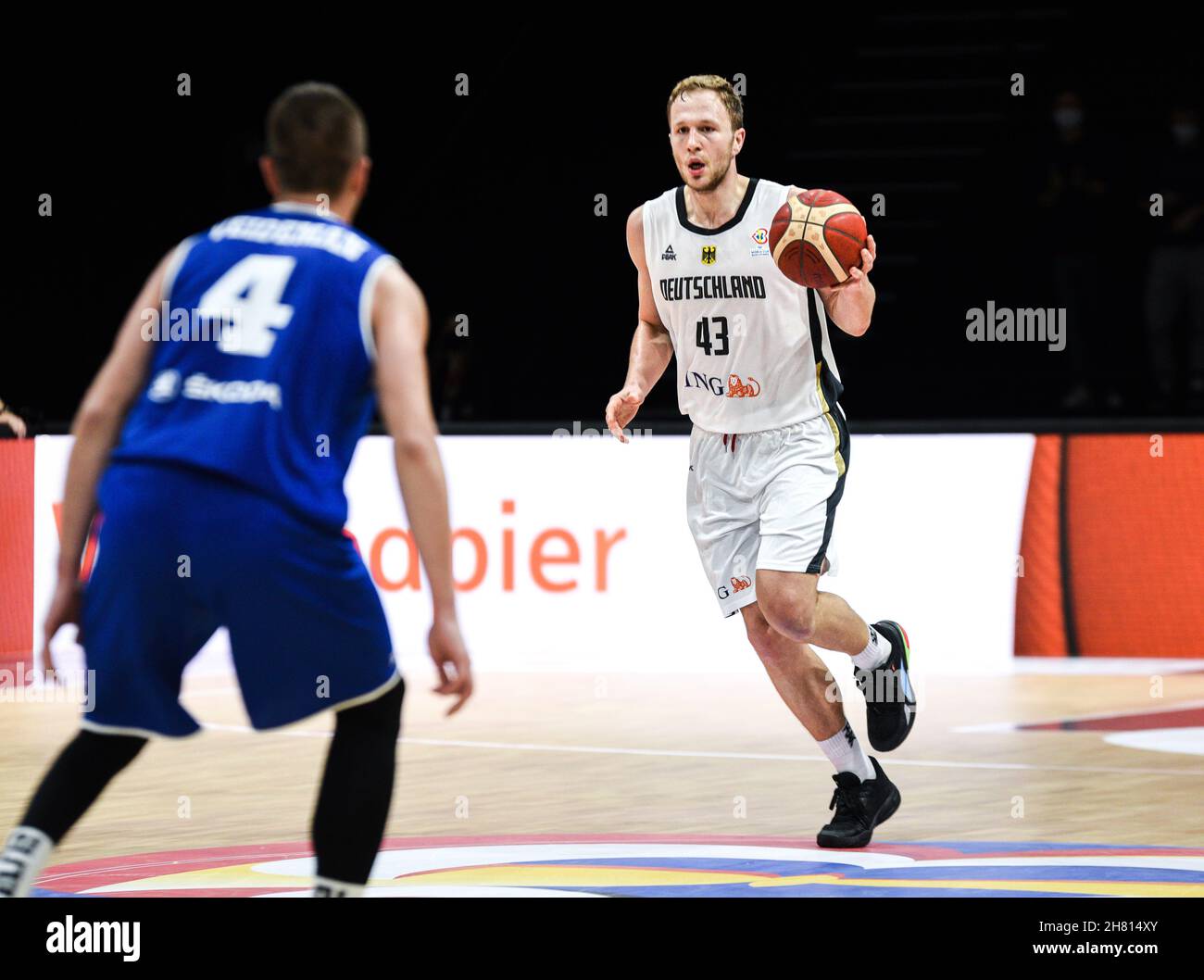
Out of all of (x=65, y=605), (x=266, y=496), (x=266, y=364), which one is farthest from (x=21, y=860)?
(x=266, y=364)

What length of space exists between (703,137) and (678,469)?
16.8 ft

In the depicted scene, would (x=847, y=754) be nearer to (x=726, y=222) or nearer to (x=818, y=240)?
(x=818, y=240)

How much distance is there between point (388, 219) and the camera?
53.9 feet

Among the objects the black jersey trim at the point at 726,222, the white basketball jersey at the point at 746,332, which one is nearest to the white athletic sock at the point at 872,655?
the white basketball jersey at the point at 746,332

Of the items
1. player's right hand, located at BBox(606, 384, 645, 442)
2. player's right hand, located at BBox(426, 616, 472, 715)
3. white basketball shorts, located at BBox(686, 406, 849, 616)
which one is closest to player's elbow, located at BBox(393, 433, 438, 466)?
player's right hand, located at BBox(426, 616, 472, 715)

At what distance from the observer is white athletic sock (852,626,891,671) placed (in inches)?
261

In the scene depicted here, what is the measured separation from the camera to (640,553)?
11492mm

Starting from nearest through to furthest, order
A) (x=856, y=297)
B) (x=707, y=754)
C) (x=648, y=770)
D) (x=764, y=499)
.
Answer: (x=856, y=297), (x=764, y=499), (x=648, y=770), (x=707, y=754)

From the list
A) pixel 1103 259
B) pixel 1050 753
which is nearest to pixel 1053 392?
pixel 1103 259

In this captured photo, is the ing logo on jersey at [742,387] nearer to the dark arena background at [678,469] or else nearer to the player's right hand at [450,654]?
the dark arena background at [678,469]

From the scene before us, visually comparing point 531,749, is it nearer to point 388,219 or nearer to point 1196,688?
point 1196,688

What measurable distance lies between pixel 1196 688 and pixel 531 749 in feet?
12.0

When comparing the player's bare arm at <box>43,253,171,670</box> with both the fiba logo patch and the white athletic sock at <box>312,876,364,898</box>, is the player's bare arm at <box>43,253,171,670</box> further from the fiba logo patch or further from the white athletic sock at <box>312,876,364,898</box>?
the white athletic sock at <box>312,876,364,898</box>

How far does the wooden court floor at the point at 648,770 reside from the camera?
6.63 meters
